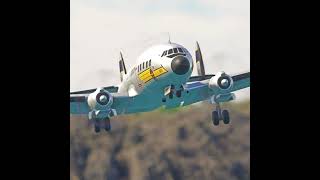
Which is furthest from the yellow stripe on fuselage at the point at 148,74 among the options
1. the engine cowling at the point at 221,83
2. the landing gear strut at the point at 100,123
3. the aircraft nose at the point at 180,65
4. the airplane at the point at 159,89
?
the landing gear strut at the point at 100,123

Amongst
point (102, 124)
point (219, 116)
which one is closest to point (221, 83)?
point (219, 116)

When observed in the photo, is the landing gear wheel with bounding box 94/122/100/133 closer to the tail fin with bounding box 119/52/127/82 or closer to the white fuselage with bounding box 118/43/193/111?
the white fuselage with bounding box 118/43/193/111

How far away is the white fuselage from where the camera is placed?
31312mm

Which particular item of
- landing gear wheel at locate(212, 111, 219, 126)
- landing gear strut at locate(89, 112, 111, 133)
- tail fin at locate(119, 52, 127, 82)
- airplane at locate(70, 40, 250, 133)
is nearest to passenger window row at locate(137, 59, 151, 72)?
airplane at locate(70, 40, 250, 133)

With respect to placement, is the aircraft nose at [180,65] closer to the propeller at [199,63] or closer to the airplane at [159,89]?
the airplane at [159,89]

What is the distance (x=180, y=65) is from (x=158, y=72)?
1813 mm

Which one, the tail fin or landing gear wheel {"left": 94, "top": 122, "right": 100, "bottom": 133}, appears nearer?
landing gear wheel {"left": 94, "top": 122, "right": 100, "bottom": 133}

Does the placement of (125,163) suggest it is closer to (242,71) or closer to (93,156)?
(93,156)

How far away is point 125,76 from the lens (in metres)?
36.2

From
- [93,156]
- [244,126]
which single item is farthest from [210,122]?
[93,156]

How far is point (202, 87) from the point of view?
34.6m

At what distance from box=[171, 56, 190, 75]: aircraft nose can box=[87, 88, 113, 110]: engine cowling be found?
3614mm

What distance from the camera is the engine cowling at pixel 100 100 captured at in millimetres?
32312

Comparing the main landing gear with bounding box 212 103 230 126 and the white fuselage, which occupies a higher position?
the white fuselage
